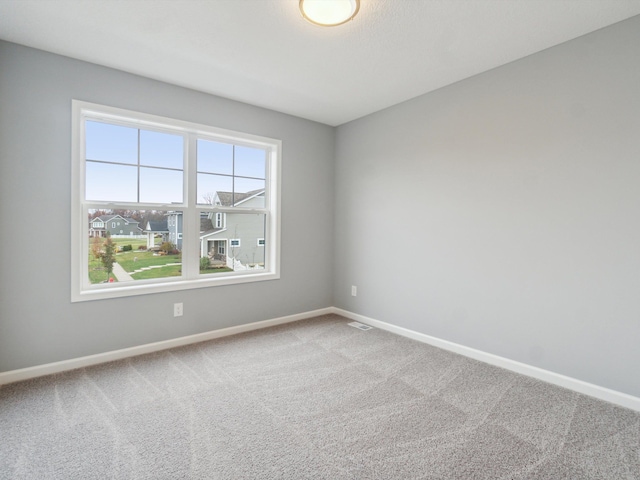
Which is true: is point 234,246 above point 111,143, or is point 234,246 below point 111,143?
below

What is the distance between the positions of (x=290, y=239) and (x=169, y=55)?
85.6 inches

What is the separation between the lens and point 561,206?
91.4 inches

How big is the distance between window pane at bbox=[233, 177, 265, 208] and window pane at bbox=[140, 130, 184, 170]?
25.0 inches

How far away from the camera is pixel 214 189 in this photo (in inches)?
133

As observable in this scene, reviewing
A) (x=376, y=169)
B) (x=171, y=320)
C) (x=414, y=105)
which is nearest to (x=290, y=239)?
(x=376, y=169)

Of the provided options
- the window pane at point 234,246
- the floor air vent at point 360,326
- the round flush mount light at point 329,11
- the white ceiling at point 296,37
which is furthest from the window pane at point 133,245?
the round flush mount light at point 329,11

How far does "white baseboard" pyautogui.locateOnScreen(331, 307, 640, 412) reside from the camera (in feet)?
6.82

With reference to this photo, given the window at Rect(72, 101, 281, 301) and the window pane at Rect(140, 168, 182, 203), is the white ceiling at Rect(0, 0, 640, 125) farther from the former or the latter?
the window pane at Rect(140, 168, 182, 203)

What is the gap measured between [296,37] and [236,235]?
210cm

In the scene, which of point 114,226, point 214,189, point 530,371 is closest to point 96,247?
point 114,226

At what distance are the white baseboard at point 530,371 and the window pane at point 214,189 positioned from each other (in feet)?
7.49

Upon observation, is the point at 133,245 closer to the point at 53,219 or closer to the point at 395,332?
the point at 53,219

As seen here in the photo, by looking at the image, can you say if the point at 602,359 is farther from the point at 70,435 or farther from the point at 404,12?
the point at 70,435

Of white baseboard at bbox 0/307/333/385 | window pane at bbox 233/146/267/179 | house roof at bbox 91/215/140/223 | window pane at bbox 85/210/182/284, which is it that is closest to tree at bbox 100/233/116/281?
window pane at bbox 85/210/182/284
